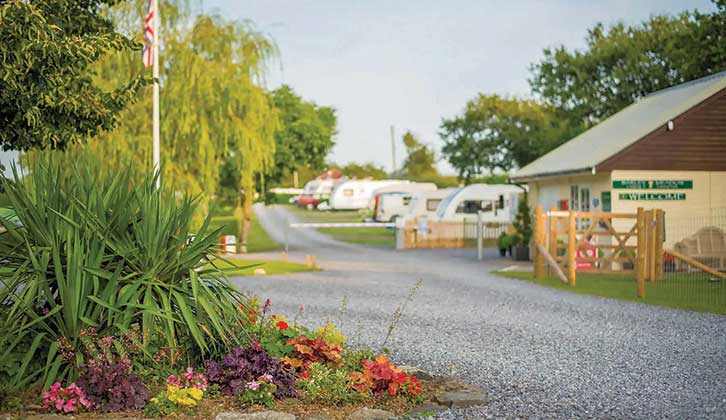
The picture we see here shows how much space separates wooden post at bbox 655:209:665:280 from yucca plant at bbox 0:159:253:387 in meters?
14.3

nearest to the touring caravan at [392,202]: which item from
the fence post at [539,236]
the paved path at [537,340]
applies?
the fence post at [539,236]

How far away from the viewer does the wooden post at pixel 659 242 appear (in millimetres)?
20578

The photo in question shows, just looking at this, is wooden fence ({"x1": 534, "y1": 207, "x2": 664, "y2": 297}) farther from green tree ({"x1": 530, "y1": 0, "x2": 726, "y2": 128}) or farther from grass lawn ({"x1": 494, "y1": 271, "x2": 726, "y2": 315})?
green tree ({"x1": 530, "y1": 0, "x2": 726, "y2": 128})

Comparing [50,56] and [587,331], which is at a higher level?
[50,56]

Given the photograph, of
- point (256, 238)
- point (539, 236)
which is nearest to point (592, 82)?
point (256, 238)

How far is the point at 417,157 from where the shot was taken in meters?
94.9

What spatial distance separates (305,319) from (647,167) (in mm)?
14398

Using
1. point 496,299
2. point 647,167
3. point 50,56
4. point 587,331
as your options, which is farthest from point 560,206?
point 50,56

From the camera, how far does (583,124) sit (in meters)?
48.0

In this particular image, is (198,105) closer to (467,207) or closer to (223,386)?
(467,207)

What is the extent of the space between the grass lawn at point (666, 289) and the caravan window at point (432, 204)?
73.3ft

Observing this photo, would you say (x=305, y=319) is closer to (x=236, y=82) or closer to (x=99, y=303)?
Answer: (x=99, y=303)

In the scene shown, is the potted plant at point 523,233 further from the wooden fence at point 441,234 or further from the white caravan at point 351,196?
the white caravan at point 351,196

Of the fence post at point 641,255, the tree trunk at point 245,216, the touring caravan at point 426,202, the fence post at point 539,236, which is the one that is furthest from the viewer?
the touring caravan at point 426,202
